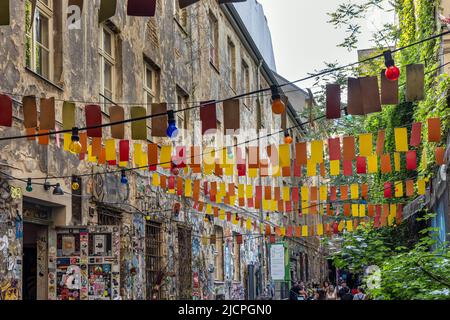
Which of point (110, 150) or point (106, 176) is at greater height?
point (110, 150)

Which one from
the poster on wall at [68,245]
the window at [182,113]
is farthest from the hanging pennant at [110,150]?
the window at [182,113]

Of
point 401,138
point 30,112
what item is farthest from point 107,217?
point 401,138

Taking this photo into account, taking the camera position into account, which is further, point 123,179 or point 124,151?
point 123,179

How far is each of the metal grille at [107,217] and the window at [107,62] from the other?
1949 mm

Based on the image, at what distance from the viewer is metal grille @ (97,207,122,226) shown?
14359 mm

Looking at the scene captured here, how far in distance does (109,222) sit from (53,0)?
14.1 ft

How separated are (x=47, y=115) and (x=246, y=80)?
2133 centimetres

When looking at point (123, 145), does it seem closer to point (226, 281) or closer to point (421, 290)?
point (421, 290)

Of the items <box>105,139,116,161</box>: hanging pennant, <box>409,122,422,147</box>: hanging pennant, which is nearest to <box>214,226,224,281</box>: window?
<box>409,122,422,147</box>: hanging pennant

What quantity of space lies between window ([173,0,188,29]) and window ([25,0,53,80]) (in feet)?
25.7

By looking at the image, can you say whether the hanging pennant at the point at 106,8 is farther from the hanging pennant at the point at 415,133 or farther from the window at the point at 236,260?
the window at the point at 236,260

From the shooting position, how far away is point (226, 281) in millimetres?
24672

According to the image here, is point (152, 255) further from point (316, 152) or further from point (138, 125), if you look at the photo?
point (138, 125)

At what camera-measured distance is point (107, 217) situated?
1485cm
